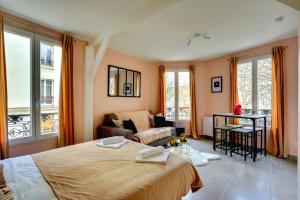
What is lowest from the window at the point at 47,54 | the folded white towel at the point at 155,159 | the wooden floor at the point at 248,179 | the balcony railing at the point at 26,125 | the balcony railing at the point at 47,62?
the wooden floor at the point at 248,179

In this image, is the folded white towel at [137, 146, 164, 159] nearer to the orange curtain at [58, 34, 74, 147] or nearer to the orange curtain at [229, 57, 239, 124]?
the orange curtain at [58, 34, 74, 147]

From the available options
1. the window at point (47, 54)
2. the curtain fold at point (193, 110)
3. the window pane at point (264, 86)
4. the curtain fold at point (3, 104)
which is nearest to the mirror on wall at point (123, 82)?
the window at point (47, 54)

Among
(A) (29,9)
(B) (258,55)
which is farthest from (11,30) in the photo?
Result: (B) (258,55)

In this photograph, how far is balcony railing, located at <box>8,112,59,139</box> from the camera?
7.99 feet

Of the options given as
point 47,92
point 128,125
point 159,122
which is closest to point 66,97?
point 47,92

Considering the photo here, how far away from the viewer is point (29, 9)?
2.23 m

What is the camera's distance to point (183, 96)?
17.1 ft

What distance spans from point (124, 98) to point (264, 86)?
3.41m

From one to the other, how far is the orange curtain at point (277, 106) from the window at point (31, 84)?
4.36m

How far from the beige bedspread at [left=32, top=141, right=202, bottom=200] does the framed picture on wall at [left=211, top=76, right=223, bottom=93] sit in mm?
3558

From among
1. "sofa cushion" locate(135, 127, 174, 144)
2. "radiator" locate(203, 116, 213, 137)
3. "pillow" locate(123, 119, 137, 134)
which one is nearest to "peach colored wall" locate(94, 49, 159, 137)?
"pillow" locate(123, 119, 137, 134)

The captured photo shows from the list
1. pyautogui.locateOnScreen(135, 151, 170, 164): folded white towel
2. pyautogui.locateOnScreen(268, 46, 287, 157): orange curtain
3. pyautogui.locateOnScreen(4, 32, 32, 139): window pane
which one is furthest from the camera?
pyautogui.locateOnScreen(268, 46, 287, 157): orange curtain

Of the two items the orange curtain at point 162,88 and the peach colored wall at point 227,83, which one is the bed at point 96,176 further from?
the orange curtain at point 162,88

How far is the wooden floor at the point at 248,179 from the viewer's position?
203cm
